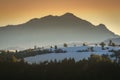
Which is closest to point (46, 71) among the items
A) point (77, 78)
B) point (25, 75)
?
point (25, 75)

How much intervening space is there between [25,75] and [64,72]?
12.5m

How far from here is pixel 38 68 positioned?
153750 millimetres

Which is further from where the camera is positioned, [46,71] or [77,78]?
[46,71]

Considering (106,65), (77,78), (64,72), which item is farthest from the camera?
(106,65)

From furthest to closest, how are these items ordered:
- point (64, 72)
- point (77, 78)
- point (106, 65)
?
point (106, 65) < point (64, 72) < point (77, 78)

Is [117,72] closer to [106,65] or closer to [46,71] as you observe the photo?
[106,65]

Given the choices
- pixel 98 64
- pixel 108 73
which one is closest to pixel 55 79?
pixel 108 73

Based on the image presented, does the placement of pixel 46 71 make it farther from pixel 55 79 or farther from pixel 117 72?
pixel 117 72

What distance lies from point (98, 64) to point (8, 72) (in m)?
30.7

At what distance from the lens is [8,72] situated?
463 feet

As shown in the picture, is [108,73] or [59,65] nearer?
[108,73]

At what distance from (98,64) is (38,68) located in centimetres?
2138

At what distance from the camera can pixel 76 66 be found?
5920 inches

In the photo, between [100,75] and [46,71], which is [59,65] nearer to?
[46,71]
